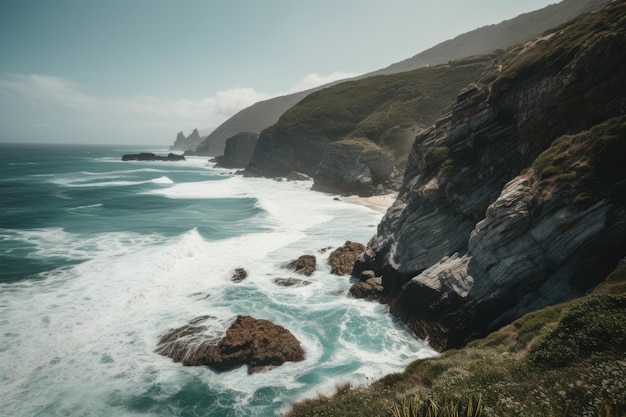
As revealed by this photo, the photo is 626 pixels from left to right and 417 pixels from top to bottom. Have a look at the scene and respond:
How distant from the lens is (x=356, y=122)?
320 feet

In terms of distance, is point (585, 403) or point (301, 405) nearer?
point (585, 403)

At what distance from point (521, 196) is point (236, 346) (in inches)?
716

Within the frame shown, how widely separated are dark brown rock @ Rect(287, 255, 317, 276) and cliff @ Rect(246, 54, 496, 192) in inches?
1637

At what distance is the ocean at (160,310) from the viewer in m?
16.6

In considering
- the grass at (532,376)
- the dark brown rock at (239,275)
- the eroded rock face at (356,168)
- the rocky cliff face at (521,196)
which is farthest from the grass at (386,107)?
the grass at (532,376)

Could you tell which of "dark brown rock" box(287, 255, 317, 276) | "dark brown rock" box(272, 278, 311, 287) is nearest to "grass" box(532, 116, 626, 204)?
"dark brown rock" box(272, 278, 311, 287)

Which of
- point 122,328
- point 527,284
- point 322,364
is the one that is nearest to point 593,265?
point 527,284

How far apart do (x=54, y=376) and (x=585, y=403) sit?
74.9 feet

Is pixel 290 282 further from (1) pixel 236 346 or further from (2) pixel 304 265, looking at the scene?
(1) pixel 236 346

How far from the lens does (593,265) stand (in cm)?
1554

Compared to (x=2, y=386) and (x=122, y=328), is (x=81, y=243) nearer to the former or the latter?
(x=122, y=328)

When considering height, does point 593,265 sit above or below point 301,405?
above

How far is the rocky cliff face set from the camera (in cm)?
1620

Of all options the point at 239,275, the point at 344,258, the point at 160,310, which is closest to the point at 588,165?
the point at 344,258
